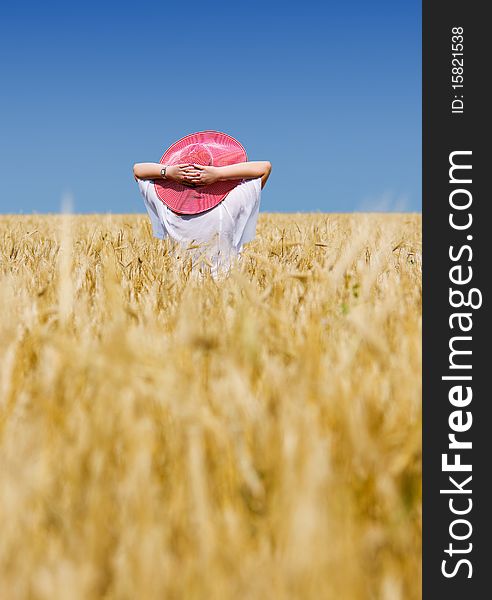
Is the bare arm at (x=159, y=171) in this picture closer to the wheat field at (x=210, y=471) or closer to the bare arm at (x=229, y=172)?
the bare arm at (x=229, y=172)

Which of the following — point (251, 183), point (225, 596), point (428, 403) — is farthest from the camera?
point (251, 183)

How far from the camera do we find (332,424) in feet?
2.83

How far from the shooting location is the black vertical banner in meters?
0.82

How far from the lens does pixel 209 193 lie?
3027 millimetres

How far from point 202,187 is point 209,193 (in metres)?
0.04

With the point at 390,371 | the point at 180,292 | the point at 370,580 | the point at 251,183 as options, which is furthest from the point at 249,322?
the point at 251,183

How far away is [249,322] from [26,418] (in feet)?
1.20

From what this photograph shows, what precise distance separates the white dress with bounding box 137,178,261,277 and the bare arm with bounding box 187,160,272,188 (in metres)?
0.06

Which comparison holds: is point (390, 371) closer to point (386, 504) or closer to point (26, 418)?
point (386, 504)

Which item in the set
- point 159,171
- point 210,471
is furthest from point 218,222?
point 210,471

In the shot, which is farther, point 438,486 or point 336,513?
point 438,486

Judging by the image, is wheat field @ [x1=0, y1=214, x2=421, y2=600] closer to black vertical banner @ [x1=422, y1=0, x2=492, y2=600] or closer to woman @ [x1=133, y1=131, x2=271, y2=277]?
black vertical banner @ [x1=422, y1=0, x2=492, y2=600]

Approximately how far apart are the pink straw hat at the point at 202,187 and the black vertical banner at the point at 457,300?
170cm

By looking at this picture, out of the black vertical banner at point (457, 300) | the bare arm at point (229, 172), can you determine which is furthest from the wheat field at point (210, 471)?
the bare arm at point (229, 172)
